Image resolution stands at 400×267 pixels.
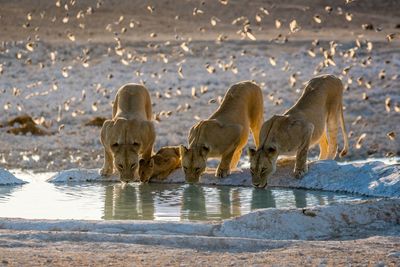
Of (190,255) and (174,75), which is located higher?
(174,75)

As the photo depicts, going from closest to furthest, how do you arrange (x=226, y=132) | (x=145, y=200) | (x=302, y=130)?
(x=145, y=200) < (x=302, y=130) < (x=226, y=132)

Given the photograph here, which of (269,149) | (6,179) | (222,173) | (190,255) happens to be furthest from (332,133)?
(190,255)

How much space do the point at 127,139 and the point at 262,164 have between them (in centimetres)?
200

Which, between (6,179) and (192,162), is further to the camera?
(6,179)

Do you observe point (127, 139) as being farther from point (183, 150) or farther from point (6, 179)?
point (6, 179)

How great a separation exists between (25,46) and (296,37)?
10.3m

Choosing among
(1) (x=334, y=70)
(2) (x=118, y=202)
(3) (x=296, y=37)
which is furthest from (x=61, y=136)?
(3) (x=296, y=37)

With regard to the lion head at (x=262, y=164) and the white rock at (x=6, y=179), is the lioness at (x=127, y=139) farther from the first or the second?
the lion head at (x=262, y=164)

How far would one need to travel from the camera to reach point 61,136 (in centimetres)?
2267

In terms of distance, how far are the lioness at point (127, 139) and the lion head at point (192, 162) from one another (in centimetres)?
72

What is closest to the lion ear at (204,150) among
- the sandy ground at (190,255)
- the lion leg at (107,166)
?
the lion leg at (107,166)

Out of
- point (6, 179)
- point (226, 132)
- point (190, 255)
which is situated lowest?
point (190, 255)

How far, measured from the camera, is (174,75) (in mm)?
32438

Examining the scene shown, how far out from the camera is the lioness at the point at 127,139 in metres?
14.5
